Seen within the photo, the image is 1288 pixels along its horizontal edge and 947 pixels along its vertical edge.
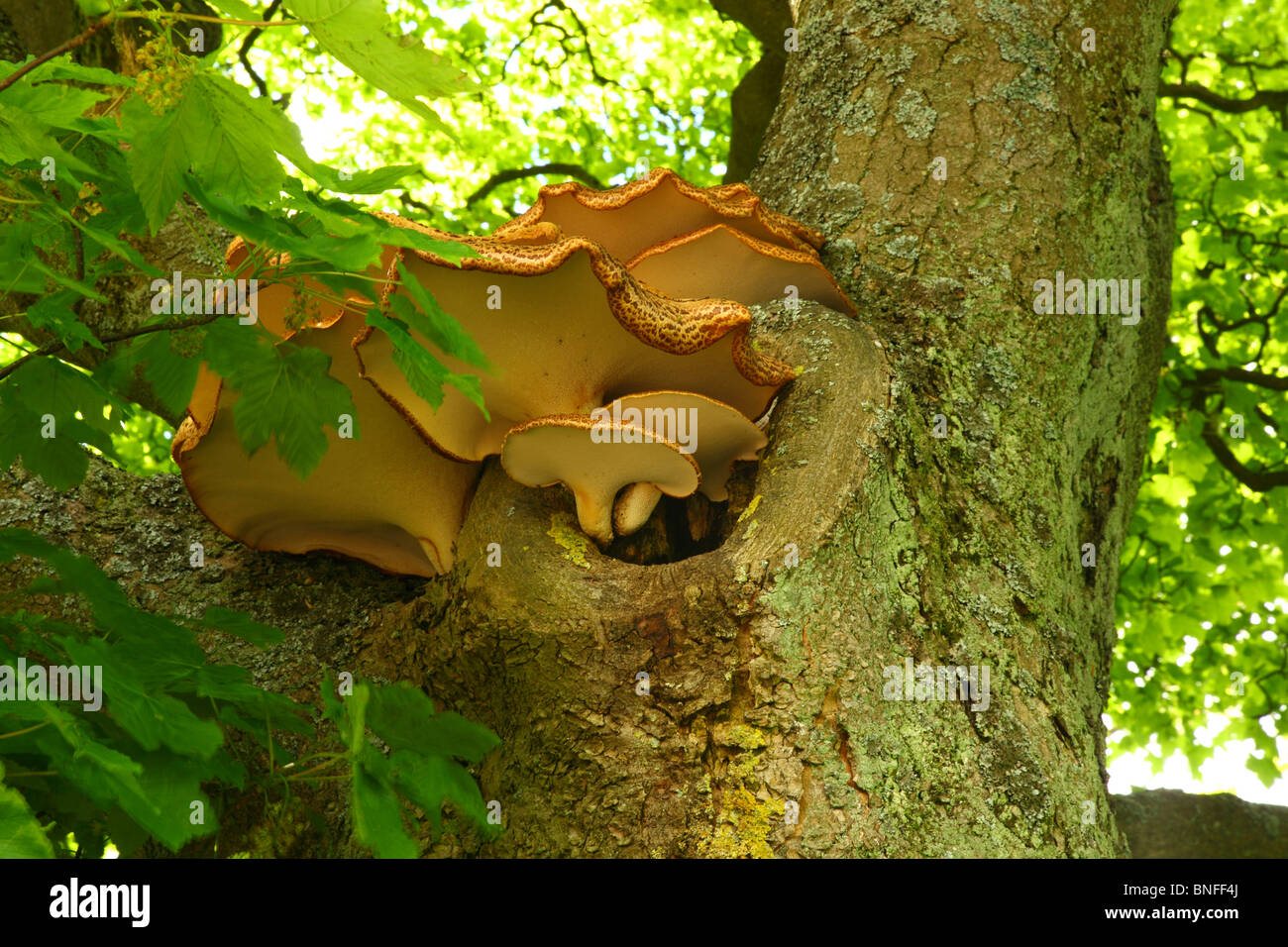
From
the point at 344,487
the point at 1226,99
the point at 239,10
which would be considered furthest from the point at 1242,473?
the point at 239,10

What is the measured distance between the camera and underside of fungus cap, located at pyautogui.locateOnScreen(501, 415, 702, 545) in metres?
2.24

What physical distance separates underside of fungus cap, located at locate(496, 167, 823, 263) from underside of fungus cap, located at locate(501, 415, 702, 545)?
610mm

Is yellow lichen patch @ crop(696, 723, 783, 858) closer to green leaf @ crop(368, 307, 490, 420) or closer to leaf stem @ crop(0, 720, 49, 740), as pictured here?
green leaf @ crop(368, 307, 490, 420)

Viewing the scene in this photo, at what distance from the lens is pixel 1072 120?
3383 mm

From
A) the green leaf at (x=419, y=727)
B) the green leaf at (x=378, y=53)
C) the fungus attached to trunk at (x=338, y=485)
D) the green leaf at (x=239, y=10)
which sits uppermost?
the green leaf at (x=239, y=10)

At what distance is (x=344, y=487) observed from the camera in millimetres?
2709

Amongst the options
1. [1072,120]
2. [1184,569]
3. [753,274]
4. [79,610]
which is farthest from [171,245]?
[1184,569]

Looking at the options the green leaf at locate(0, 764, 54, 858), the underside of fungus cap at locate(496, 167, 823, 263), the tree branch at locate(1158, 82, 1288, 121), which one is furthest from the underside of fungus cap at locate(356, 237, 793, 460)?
the tree branch at locate(1158, 82, 1288, 121)

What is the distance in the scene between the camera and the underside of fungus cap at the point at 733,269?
8.80ft

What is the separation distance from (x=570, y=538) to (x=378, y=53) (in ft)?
3.97

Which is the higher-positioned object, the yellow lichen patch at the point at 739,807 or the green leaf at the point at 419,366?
the green leaf at the point at 419,366

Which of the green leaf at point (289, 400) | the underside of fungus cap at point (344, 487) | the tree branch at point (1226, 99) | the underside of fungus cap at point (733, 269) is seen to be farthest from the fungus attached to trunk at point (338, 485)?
the tree branch at point (1226, 99)

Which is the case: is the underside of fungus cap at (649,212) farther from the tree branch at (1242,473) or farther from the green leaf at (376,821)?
the tree branch at (1242,473)

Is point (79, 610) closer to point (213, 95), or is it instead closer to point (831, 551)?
point (213, 95)
